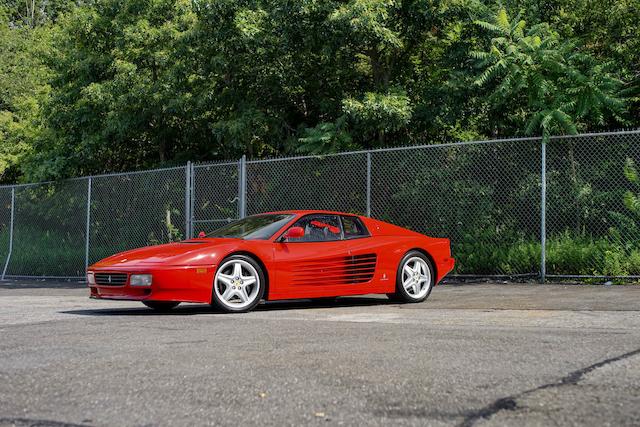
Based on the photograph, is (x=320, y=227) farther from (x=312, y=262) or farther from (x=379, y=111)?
(x=379, y=111)

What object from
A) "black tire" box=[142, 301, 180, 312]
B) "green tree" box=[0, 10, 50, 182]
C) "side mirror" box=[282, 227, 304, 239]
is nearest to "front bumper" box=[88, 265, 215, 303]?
"black tire" box=[142, 301, 180, 312]

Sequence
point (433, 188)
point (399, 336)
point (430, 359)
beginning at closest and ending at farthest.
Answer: point (430, 359)
point (399, 336)
point (433, 188)

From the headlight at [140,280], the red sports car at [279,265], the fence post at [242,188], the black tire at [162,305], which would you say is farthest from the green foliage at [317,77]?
the headlight at [140,280]

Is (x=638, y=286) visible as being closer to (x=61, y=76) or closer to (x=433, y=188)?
(x=433, y=188)

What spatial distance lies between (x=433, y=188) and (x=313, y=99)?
15.4 ft

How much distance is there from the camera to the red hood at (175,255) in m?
8.21

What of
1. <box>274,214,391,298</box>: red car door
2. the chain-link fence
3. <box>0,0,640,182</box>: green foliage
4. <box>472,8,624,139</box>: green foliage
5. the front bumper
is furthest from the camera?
<box>0,0,640,182</box>: green foliage

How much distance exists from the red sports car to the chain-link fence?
2.31 m

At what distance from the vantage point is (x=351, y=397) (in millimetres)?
3746

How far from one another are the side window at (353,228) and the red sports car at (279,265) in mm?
12

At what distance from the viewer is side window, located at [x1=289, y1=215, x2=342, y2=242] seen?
30.0 feet

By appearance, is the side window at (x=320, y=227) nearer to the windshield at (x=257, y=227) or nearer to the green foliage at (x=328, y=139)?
the windshield at (x=257, y=227)

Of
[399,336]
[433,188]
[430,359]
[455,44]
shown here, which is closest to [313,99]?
[455,44]

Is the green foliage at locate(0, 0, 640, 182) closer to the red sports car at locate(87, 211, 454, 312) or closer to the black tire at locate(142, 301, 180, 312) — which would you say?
the red sports car at locate(87, 211, 454, 312)
